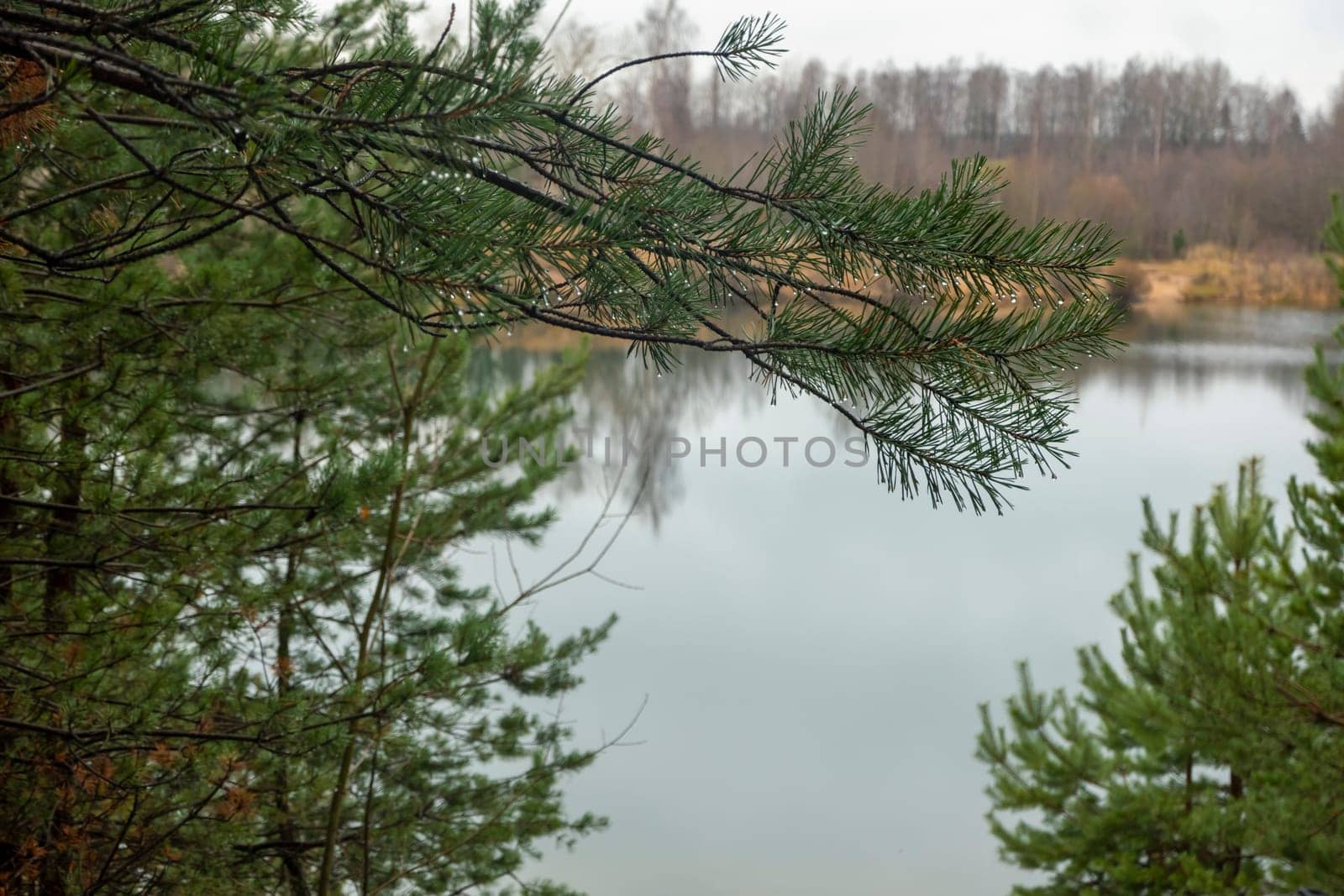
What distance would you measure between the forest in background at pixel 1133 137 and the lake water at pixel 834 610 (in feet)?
3.16

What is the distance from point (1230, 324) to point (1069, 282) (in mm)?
7695

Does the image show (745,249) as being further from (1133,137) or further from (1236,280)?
(1236,280)

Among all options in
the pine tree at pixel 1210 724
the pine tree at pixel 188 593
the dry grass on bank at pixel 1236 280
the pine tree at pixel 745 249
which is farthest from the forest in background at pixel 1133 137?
the pine tree at pixel 745 249

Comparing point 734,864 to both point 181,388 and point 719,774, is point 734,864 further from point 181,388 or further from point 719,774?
point 181,388

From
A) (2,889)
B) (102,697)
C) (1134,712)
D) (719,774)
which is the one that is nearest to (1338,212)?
(1134,712)

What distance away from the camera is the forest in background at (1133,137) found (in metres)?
5.65

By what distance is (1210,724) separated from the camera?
11.2 ft

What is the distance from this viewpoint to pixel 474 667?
224 cm

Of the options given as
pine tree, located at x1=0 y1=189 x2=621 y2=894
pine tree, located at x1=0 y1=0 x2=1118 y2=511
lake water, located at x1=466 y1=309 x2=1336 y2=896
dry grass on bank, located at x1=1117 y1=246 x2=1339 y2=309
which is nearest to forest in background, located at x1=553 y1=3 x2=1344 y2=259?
dry grass on bank, located at x1=1117 y1=246 x2=1339 y2=309

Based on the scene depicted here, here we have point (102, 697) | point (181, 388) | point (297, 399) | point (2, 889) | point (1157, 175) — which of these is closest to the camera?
point (2, 889)

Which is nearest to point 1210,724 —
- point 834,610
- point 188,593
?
point 188,593

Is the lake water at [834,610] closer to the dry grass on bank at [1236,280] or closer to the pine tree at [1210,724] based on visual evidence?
the dry grass on bank at [1236,280]

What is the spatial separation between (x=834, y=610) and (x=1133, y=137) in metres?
5.01

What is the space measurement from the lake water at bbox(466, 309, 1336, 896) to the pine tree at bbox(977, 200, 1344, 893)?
3.13 metres
